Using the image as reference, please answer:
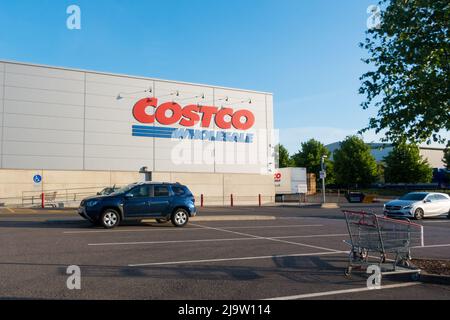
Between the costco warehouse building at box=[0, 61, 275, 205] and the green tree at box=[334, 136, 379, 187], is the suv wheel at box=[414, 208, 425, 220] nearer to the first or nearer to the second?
the costco warehouse building at box=[0, 61, 275, 205]

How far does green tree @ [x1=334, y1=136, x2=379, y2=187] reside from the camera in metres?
72.2

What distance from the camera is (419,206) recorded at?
23.1m

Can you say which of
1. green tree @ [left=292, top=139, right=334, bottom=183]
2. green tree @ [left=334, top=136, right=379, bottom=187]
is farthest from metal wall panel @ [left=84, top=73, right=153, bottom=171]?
green tree @ [left=292, top=139, right=334, bottom=183]

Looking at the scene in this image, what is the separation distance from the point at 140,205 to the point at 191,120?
2201cm

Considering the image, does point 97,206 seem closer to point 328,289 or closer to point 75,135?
point 328,289

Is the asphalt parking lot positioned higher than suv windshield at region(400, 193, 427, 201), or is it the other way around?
suv windshield at region(400, 193, 427, 201)

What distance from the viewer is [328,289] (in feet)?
22.8

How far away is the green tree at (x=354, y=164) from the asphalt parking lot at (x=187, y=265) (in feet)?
194

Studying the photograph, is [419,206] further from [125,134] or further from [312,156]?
[312,156]

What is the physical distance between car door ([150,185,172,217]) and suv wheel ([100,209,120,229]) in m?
1.33

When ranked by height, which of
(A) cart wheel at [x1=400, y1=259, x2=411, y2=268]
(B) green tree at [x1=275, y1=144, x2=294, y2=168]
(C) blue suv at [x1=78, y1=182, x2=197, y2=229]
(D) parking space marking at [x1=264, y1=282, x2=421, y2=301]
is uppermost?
(B) green tree at [x1=275, y1=144, x2=294, y2=168]
